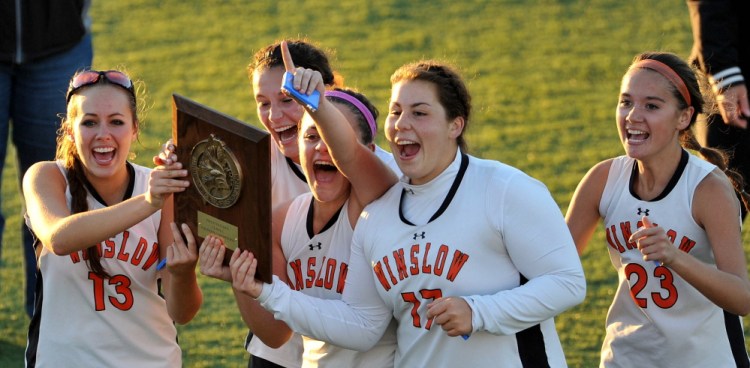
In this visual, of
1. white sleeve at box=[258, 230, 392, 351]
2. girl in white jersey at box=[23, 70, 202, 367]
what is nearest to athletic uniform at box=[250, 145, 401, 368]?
girl in white jersey at box=[23, 70, 202, 367]

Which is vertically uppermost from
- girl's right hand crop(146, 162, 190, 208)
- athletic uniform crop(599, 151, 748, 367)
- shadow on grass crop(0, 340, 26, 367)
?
girl's right hand crop(146, 162, 190, 208)

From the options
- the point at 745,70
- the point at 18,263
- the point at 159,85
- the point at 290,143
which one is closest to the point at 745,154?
the point at 745,70

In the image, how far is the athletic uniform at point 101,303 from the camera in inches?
166

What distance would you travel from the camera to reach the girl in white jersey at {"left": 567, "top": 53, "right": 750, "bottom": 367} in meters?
4.14

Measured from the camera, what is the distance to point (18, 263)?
7305 millimetres

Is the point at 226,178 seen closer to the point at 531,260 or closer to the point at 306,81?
the point at 306,81

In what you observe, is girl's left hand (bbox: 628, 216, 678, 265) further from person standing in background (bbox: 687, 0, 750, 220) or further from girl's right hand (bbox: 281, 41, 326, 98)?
person standing in background (bbox: 687, 0, 750, 220)

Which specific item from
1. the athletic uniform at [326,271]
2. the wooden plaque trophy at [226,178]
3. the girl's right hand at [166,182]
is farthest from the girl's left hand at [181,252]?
the athletic uniform at [326,271]

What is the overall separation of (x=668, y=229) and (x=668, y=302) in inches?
9.3

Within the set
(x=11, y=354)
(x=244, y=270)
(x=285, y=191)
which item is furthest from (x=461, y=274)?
(x=11, y=354)

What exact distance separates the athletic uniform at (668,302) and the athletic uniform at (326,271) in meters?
0.82

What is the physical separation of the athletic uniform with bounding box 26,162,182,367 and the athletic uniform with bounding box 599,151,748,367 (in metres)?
1.55

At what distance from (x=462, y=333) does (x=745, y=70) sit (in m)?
3.00

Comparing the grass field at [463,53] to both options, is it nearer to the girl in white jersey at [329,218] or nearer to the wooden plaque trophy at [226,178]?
the girl in white jersey at [329,218]
